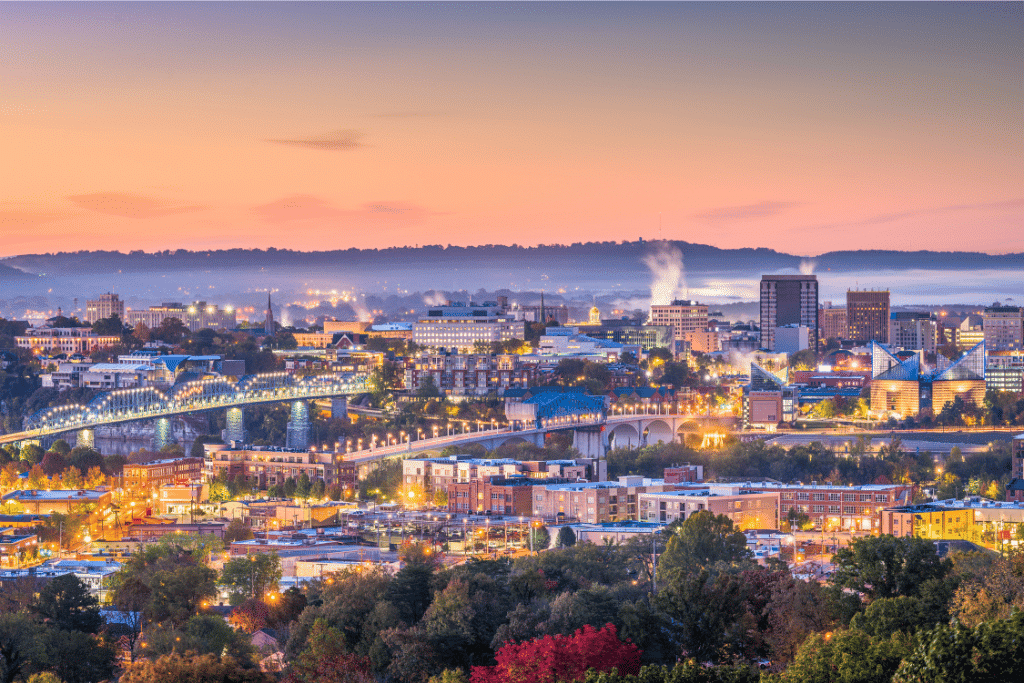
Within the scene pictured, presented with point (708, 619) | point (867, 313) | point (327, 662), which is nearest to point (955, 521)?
point (708, 619)

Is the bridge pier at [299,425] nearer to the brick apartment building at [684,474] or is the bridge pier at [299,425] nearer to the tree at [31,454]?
the tree at [31,454]

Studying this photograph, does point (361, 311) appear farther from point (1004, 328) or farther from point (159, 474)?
point (159, 474)

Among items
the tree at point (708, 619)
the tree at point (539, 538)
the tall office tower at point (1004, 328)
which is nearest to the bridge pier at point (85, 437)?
the tree at point (539, 538)

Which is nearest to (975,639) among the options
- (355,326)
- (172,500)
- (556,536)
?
(556,536)

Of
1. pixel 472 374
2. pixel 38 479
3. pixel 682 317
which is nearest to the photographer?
pixel 38 479

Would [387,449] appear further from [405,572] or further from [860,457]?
[405,572]

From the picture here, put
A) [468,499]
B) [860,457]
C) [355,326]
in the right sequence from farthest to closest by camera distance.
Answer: [355,326], [860,457], [468,499]

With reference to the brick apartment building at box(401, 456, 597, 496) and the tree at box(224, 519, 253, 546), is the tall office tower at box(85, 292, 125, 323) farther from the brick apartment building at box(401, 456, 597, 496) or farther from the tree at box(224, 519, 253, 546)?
the tree at box(224, 519, 253, 546)
